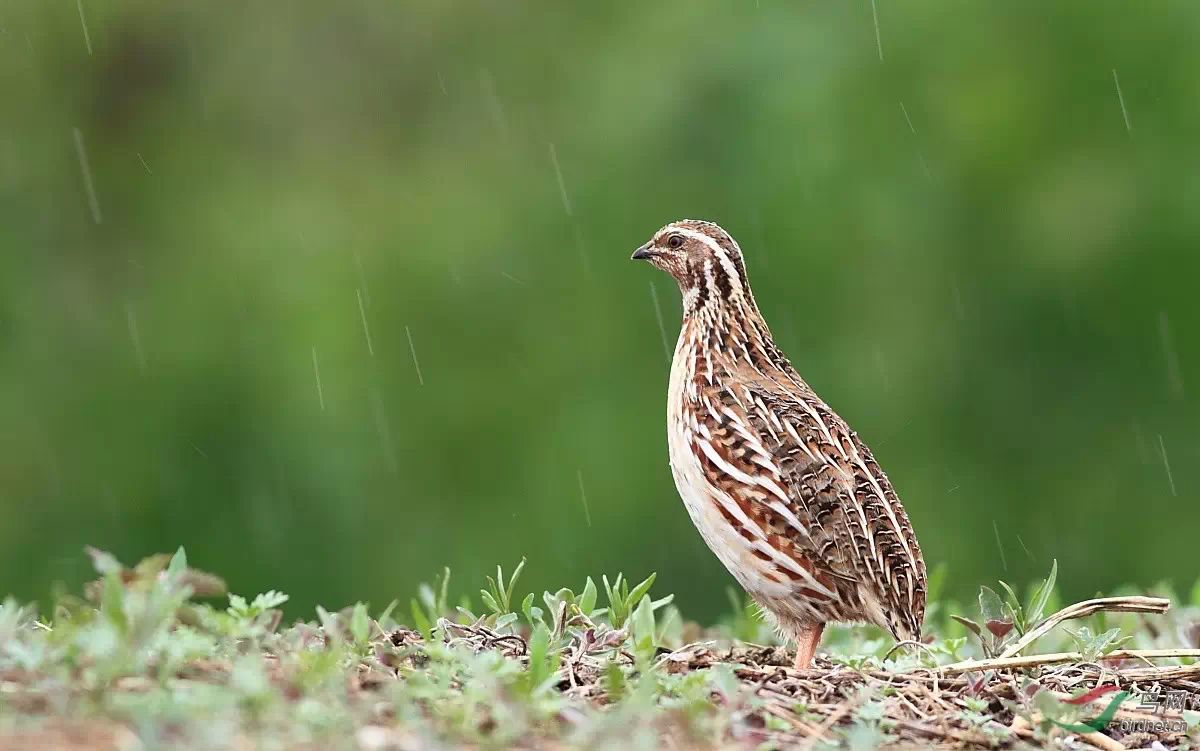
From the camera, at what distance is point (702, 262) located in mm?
7598

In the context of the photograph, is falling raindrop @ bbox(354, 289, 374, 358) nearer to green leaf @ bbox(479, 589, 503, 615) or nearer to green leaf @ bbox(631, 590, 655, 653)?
green leaf @ bbox(479, 589, 503, 615)

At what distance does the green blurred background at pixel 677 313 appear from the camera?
15.5m

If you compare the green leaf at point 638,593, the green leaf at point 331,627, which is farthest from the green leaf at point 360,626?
the green leaf at point 638,593

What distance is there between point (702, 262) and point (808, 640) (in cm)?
190

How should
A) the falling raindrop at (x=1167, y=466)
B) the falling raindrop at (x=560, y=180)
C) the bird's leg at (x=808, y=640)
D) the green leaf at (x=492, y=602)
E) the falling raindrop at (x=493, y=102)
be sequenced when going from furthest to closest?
1. the falling raindrop at (x=493, y=102)
2. the falling raindrop at (x=560, y=180)
3. the falling raindrop at (x=1167, y=466)
4. the bird's leg at (x=808, y=640)
5. the green leaf at (x=492, y=602)

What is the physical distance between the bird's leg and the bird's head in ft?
5.16

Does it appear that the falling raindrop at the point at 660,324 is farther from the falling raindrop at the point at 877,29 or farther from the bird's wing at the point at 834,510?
the bird's wing at the point at 834,510

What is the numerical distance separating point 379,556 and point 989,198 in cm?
673

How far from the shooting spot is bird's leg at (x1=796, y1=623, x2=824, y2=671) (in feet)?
20.4

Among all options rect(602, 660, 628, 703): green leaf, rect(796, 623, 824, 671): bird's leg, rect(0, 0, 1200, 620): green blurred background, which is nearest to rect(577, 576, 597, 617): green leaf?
rect(602, 660, 628, 703): green leaf

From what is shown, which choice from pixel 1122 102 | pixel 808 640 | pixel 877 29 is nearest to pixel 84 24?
pixel 877 29

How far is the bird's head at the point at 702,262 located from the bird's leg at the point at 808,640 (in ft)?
5.16

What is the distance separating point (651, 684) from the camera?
4.51 metres

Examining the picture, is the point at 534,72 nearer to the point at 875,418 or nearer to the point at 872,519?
the point at 875,418
